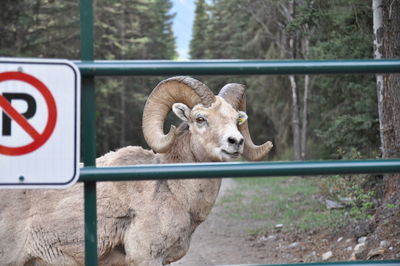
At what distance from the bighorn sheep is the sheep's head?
0.01 m

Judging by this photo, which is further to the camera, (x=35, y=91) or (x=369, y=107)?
(x=369, y=107)

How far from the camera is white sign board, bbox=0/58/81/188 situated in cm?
235

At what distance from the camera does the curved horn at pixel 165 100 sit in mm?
6672

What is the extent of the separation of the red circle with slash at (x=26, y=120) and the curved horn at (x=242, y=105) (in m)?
4.73

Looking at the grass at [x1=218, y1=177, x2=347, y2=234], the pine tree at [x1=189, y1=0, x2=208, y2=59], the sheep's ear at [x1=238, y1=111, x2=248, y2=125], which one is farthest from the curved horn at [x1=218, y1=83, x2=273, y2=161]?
the pine tree at [x1=189, y1=0, x2=208, y2=59]

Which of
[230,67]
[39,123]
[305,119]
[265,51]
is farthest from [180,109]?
[265,51]

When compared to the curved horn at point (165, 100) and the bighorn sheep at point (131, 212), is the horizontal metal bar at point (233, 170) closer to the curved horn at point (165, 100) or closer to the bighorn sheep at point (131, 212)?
the bighorn sheep at point (131, 212)

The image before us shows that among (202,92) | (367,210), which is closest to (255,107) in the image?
(367,210)

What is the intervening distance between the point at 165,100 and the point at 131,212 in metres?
1.47

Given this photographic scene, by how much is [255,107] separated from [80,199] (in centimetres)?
3417

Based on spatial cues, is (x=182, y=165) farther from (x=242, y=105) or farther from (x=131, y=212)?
(x=242, y=105)

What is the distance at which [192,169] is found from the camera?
8.08ft

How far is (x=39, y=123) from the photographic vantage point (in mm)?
2371

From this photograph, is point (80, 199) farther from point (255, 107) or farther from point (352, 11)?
point (255, 107)
